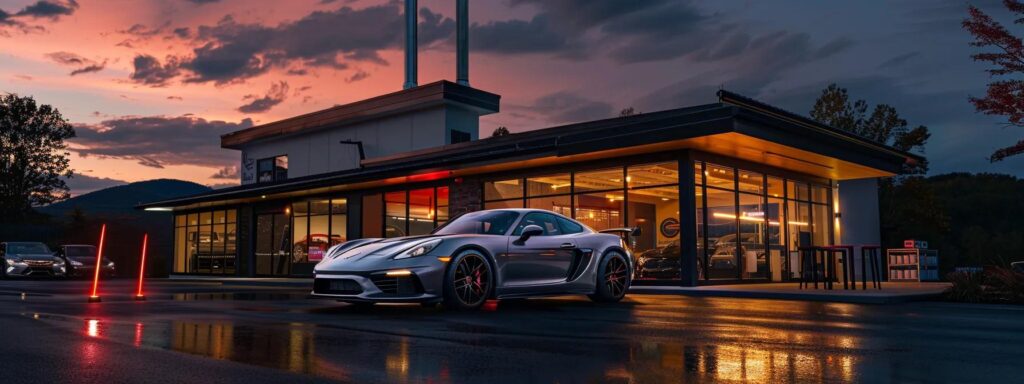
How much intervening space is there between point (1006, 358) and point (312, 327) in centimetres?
555

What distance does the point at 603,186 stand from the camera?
19922 millimetres

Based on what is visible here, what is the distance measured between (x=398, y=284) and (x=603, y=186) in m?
11.2

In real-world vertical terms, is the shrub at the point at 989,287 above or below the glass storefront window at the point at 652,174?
below

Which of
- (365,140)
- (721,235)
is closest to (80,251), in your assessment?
(365,140)

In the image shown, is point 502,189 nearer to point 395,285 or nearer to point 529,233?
point 529,233

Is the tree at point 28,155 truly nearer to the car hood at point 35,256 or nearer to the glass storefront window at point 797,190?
the car hood at point 35,256

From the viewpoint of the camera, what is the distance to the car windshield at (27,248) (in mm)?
30828

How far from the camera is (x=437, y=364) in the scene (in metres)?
5.15

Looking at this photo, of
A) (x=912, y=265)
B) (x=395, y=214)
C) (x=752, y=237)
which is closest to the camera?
(x=752, y=237)

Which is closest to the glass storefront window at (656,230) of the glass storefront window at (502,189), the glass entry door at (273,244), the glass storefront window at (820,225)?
the glass storefront window at (502,189)

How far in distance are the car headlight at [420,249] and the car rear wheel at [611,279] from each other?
9.06 feet

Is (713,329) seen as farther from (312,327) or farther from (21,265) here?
(21,265)

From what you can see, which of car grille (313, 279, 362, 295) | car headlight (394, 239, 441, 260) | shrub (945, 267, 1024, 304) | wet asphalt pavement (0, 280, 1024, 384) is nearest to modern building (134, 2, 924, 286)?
shrub (945, 267, 1024, 304)

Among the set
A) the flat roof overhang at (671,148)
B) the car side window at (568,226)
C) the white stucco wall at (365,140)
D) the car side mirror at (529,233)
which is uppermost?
the white stucco wall at (365,140)
